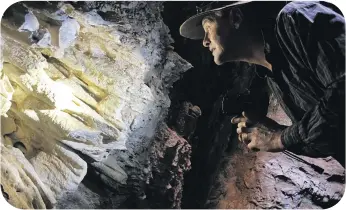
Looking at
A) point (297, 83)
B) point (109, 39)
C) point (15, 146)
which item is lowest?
point (15, 146)

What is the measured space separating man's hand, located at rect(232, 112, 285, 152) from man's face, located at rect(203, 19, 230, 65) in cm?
22

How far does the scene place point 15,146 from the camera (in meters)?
1.36

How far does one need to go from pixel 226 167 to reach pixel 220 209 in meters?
0.15

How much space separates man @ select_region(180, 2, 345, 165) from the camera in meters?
1.02

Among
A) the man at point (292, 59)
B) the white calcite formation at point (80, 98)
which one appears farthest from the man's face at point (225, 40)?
the white calcite formation at point (80, 98)

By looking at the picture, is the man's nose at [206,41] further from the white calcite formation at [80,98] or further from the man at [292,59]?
the white calcite formation at [80,98]

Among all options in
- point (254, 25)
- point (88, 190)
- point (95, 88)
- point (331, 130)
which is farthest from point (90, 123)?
point (331, 130)

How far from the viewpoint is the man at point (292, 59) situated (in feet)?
3.34

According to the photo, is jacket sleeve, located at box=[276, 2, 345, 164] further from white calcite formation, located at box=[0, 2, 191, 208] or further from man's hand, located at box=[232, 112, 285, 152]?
white calcite formation, located at box=[0, 2, 191, 208]

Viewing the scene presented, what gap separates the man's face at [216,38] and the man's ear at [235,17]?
0.03m

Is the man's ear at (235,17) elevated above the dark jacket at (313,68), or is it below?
above

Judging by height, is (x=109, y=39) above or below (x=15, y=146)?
above

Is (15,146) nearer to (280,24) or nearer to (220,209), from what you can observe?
(220,209)

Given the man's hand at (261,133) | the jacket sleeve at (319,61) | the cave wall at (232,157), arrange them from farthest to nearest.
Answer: the cave wall at (232,157)
the man's hand at (261,133)
the jacket sleeve at (319,61)
